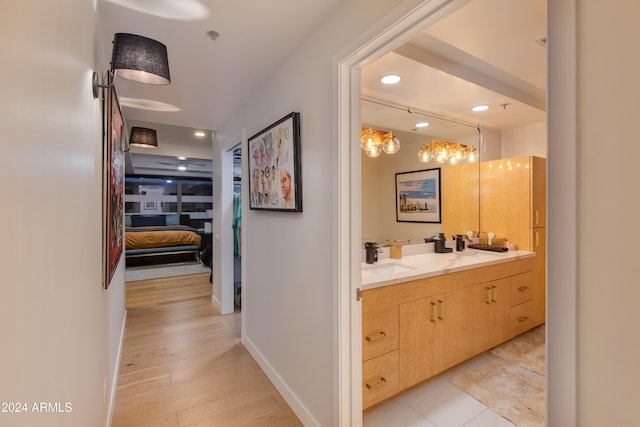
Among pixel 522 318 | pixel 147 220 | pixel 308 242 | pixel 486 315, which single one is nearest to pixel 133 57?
pixel 308 242

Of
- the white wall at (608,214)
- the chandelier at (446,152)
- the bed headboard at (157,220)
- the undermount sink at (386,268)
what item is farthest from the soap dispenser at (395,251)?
the bed headboard at (157,220)

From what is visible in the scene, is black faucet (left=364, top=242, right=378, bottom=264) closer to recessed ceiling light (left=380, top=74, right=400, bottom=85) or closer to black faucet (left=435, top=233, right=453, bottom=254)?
black faucet (left=435, top=233, right=453, bottom=254)

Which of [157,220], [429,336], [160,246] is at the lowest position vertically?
[429,336]

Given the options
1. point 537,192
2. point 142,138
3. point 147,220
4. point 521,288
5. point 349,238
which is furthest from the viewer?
point 147,220

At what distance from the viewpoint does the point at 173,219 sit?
30.7ft

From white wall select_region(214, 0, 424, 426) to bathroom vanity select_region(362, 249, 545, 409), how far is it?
1.02 ft

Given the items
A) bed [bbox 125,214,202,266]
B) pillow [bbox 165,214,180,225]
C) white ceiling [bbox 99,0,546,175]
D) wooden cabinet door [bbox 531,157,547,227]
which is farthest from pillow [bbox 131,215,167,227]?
wooden cabinet door [bbox 531,157,547,227]

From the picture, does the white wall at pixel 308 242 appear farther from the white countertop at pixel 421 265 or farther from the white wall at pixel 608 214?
the white wall at pixel 608 214

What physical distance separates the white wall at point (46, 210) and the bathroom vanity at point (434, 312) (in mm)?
1412

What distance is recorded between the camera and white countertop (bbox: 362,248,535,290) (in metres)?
1.93

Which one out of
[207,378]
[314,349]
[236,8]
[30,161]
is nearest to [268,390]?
[207,378]

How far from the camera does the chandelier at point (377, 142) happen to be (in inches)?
105

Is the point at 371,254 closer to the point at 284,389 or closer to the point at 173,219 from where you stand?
the point at 284,389

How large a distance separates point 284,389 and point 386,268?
123 cm
